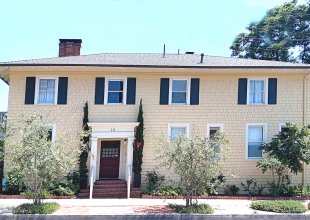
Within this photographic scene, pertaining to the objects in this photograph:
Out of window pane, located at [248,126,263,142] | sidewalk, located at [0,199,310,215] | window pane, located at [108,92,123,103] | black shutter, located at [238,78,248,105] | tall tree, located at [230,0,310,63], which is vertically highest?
tall tree, located at [230,0,310,63]

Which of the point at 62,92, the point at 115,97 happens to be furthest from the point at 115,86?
the point at 62,92

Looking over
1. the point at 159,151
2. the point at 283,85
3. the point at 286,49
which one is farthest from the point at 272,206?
the point at 286,49

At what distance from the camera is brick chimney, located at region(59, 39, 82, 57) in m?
22.2

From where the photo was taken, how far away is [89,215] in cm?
1270

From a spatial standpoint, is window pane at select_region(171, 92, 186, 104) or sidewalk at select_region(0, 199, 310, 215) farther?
window pane at select_region(171, 92, 186, 104)

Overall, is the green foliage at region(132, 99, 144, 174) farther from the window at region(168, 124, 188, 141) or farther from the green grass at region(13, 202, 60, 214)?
the green grass at region(13, 202, 60, 214)

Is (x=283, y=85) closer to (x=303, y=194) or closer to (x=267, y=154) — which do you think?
(x=267, y=154)

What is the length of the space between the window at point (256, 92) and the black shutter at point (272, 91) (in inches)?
9.3

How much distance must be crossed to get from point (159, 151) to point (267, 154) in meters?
7.27

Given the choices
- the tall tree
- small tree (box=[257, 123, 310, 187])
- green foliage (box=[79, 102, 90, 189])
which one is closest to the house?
green foliage (box=[79, 102, 90, 189])

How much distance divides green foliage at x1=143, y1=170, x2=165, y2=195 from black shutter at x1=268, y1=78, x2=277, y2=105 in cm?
637

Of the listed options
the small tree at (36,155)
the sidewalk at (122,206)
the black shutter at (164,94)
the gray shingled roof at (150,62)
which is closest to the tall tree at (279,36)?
the gray shingled roof at (150,62)

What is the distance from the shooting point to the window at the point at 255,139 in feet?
62.3

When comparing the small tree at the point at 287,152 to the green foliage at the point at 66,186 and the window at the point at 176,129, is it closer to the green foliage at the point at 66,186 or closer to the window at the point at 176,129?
the window at the point at 176,129
